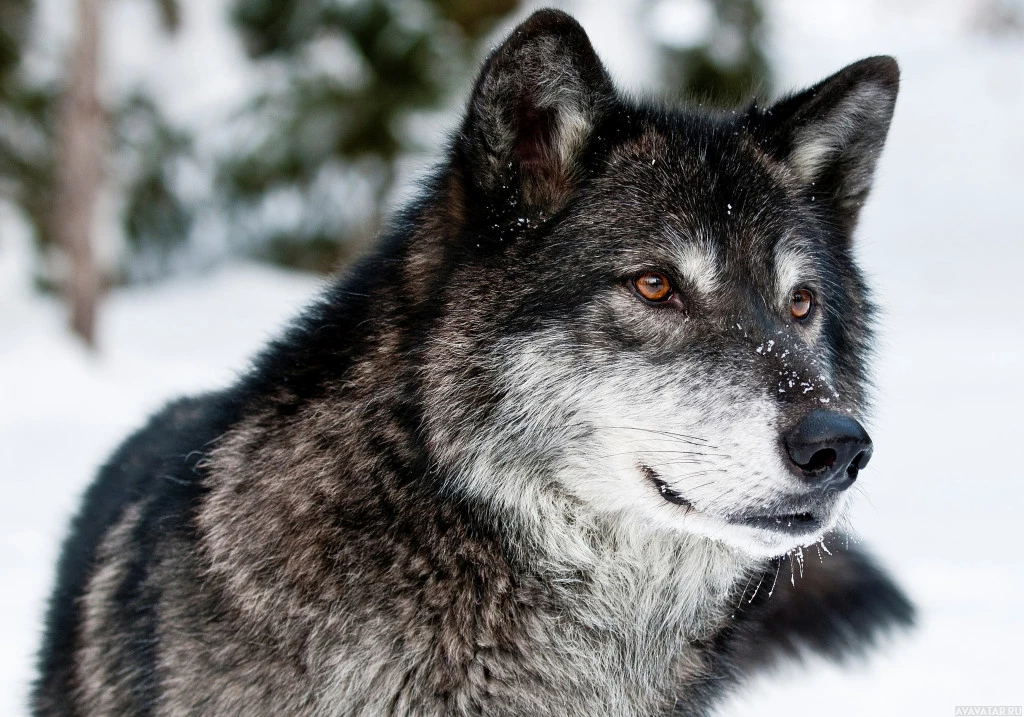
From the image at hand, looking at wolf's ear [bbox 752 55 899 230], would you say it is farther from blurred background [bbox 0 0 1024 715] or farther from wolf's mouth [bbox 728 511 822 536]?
wolf's mouth [bbox 728 511 822 536]

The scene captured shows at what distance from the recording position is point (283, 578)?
103 inches

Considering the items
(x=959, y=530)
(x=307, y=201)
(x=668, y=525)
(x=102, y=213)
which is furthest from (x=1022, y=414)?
(x=102, y=213)

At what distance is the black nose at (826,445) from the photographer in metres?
2.28

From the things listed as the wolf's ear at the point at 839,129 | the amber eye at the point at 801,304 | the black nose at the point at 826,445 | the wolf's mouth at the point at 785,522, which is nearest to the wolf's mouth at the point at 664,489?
the wolf's mouth at the point at 785,522

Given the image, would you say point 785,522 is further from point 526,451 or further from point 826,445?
point 526,451

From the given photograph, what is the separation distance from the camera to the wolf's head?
240 cm

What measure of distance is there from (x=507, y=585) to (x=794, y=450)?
78 centimetres

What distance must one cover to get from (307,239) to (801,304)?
553 inches

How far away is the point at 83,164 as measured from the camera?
10695 mm

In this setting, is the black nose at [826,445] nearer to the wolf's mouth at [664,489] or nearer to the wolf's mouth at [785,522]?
the wolf's mouth at [785,522]

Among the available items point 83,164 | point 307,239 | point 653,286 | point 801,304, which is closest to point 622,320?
point 653,286

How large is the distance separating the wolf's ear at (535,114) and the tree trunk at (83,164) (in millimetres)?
9033

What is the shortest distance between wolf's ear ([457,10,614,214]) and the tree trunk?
903cm

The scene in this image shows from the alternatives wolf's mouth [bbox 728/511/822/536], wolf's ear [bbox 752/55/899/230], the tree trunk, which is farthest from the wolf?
the tree trunk
